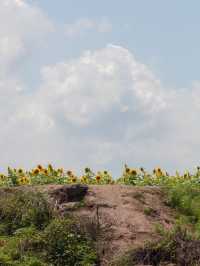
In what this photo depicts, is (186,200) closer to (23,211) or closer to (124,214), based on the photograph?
(124,214)

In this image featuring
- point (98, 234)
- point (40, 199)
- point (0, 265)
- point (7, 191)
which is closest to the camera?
point (0, 265)

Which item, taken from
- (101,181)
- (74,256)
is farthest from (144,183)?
(74,256)

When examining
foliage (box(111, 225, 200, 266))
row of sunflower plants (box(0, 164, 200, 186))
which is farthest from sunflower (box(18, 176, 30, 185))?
foliage (box(111, 225, 200, 266))

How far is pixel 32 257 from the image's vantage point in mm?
10336

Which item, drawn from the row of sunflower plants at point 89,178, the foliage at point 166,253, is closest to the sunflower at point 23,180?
the row of sunflower plants at point 89,178

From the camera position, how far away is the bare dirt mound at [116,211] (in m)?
10.7

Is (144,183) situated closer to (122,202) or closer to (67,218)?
(122,202)

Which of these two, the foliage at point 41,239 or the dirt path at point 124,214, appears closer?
the foliage at point 41,239

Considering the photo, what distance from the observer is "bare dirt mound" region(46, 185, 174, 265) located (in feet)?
35.1

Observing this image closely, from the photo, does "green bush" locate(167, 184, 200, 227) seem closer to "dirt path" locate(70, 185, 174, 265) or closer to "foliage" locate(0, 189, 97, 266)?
"dirt path" locate(70, 185, 174, 265)

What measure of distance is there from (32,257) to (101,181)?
5572mm

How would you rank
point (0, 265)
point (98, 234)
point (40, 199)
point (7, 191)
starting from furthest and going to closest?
1. point (7, 191)
2. point (40, 199)
3. point (98, 234)
4. point (0, 265)

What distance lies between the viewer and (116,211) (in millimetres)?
11508

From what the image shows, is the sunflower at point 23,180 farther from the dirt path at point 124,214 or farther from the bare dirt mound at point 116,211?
the dirt path at point 124,214
